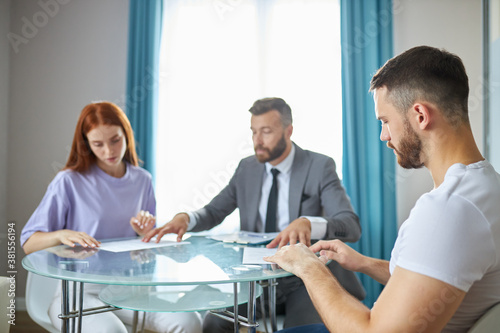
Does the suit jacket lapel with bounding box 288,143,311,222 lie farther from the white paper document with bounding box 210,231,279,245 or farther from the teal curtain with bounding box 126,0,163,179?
the teal curtain with bounding box 126,0,163,179

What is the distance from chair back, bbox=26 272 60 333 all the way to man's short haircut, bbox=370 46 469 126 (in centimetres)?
163

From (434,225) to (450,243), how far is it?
0.15 ft

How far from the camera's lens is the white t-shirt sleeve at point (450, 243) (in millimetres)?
864

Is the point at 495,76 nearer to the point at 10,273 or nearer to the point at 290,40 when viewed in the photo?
the point at 290,40

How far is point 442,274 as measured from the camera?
2.82 ft

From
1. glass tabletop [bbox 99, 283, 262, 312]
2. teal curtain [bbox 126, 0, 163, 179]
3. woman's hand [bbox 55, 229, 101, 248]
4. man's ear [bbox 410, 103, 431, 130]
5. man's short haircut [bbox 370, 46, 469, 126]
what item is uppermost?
teal curtain [bbox 126, 0, 163, 179]

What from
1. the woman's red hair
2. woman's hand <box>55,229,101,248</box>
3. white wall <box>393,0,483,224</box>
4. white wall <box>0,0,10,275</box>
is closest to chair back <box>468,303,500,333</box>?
woman's hand <box>55,229,101,248</box>

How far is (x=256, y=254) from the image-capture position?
1.60 m

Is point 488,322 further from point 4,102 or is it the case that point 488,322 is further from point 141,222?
point 4,102

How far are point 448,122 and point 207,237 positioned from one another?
1.30 metres

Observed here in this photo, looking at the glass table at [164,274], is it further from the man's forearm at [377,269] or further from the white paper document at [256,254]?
the man's forearm at [377,269]

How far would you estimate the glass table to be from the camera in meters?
1.25

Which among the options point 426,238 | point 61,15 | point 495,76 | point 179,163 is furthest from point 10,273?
point 495,76

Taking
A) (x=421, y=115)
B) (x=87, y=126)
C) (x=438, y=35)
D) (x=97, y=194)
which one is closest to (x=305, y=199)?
(x=97, y=194)
